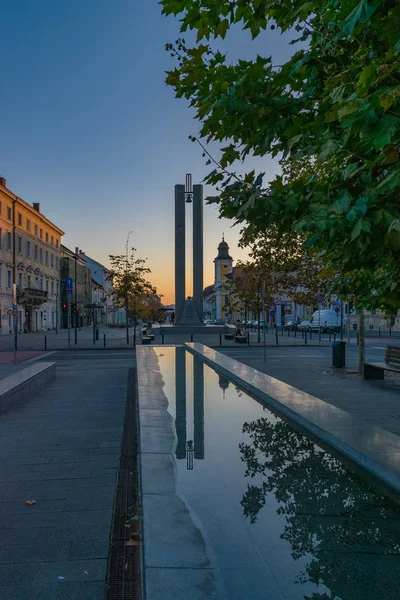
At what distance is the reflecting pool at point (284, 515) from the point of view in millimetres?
2818

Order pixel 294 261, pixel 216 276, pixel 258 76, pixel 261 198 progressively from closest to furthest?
pixel 261 198
pixel 258 76
pixel 294 261
pixel 216 276

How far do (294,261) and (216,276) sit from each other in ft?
336

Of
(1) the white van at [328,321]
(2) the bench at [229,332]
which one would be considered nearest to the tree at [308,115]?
(2) the bench at [229,332]

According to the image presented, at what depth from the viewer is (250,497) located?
4016mm

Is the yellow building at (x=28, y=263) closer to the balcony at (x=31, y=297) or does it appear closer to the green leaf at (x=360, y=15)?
the balcony at (x=31, y=297)

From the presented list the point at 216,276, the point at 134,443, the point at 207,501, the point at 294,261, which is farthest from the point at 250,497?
the point at 216,276

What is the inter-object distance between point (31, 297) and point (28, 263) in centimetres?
450

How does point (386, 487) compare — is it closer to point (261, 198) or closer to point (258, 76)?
point (261, 198)

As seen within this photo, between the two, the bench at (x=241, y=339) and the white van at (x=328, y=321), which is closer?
the bench at (x=241, y=339)

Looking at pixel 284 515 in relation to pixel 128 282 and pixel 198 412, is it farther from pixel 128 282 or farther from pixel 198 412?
pixel 128 282

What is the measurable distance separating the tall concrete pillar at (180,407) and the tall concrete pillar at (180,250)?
1110 inches

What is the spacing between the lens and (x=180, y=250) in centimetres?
4294

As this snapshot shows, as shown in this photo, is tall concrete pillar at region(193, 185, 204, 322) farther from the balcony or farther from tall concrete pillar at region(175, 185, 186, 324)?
the balcony

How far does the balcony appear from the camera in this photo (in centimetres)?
5418
